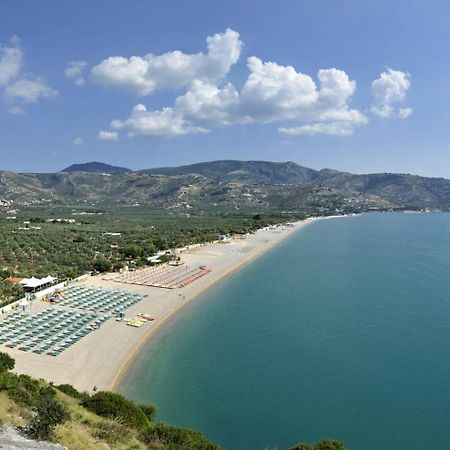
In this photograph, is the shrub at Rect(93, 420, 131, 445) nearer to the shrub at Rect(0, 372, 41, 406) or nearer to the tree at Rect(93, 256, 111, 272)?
Result: the shrub at Rect(0, 372, 41, 406)

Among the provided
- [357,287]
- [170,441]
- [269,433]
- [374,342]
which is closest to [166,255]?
[357,287]

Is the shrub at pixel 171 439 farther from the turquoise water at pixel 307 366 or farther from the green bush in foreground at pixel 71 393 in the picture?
the green bush in foreground at pixel 71 393

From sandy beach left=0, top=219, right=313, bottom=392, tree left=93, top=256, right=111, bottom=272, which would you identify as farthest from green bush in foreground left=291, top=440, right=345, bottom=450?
tree left=93, top=256, right=111, bottom=272

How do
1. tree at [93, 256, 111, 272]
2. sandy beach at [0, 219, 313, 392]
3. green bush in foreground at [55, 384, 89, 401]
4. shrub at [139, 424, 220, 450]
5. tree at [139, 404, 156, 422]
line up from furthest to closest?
tree at [93, 256, 111, 272]
sandy beach at [0, 219, 313, 392]
tree at [139, 404, 156, 422]
green bush in foreground at [55, 384, 89, 401]
shrub at [139, 424, 220, 450]

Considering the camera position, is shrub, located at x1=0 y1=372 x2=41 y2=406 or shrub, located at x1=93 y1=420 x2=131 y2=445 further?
shrub, located at x1=0 y1=372 x2=41 y2=406

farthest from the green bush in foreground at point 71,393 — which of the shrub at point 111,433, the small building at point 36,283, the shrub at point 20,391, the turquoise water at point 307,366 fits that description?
the small building at point 36,283

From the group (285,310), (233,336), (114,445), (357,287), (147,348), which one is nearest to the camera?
(114,445)

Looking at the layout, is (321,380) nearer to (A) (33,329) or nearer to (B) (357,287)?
(A) (33,329)

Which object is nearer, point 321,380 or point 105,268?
point 321,380
